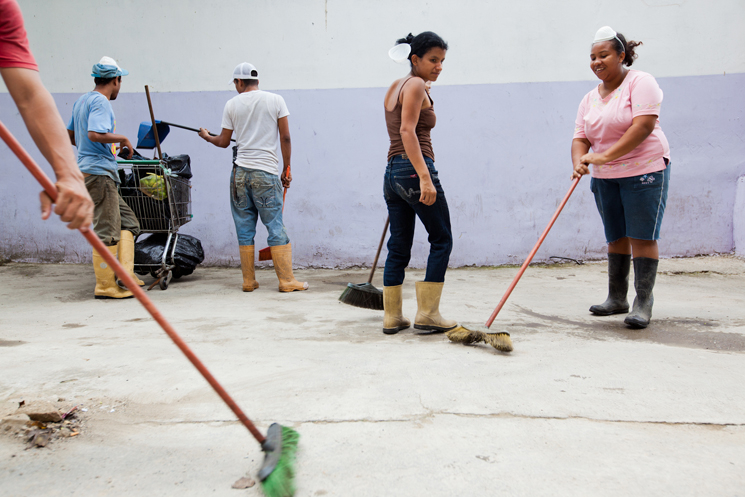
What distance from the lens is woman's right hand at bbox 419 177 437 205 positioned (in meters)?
2.74

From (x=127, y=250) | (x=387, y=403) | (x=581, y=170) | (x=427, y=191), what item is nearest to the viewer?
(x=387, y=403)

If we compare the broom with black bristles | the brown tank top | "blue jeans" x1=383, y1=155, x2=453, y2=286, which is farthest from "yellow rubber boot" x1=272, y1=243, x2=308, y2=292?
the brown tank top

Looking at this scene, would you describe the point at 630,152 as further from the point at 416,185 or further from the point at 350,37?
the point at 350,37

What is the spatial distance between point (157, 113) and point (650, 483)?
5.69 meters

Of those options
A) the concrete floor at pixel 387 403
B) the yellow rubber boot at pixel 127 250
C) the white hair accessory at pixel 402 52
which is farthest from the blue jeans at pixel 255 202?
the white hair accessory at pixel 402 52

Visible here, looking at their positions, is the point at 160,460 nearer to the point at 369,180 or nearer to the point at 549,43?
the point at 369,180

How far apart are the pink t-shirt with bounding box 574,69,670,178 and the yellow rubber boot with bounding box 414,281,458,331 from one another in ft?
4.52

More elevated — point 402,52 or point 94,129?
point 402,52

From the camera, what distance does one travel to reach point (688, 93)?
5.41 m

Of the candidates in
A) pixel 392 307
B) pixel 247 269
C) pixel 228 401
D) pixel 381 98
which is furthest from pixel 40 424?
pixel 381 98

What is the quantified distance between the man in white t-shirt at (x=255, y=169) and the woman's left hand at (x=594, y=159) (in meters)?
2.43

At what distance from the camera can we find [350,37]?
5.47 meters

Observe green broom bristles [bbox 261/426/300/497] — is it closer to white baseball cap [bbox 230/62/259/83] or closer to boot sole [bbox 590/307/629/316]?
boot sole [bbox 590/307/629/316]

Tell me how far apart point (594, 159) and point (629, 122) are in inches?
11.2
